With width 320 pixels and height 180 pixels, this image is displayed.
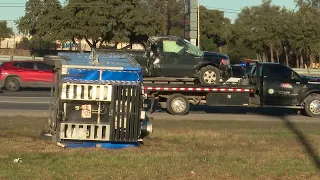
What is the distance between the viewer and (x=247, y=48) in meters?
66.3

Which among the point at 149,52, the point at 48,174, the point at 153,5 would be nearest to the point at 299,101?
the point at 149,52

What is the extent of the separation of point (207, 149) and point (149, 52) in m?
8.12

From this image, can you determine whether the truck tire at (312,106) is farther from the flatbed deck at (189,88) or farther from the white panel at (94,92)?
the white panel at (94,92)

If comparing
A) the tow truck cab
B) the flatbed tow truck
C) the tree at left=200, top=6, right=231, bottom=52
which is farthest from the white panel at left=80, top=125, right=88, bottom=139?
the tree at left=200, top=6, right=231, bottom=52

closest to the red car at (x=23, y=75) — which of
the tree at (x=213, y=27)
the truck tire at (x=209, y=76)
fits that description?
the truck tire at (x=209, y=76)

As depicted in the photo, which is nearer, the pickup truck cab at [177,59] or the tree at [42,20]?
the pickup truck cab at [177,59]

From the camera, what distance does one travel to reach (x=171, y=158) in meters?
8.27

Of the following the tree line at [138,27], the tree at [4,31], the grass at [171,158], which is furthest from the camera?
the tree at [4,31]

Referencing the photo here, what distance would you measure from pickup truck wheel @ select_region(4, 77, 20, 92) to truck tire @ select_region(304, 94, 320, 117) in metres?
14.8

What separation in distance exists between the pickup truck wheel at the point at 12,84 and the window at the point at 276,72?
13.6m

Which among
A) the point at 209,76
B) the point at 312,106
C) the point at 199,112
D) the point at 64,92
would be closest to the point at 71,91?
the point at 64,92

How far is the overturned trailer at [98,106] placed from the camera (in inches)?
361

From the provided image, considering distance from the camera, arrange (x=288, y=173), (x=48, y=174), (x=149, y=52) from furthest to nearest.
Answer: (x=149, y=52), (x=288, y=173), (x=48, y=174)

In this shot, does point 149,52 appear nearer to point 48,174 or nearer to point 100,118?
point 100,118
